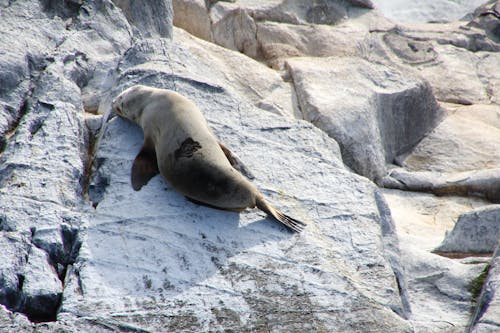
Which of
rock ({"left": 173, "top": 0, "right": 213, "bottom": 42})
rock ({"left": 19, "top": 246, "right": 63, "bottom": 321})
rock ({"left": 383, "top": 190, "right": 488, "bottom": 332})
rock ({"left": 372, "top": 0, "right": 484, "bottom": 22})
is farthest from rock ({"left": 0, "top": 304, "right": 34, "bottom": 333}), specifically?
rock ({"left": 372, "top": 0, "right": 484, "bottom": 22})

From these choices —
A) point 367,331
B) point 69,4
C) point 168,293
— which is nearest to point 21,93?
point 69,4

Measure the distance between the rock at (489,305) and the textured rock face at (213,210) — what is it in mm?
15

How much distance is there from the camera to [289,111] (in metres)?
8.36

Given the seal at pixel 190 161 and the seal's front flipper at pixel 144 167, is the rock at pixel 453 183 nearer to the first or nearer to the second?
the seal at pixel 190 161

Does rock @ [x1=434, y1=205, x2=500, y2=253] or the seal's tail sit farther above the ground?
the seal's tail

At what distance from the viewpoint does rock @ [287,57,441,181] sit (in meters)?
8.12

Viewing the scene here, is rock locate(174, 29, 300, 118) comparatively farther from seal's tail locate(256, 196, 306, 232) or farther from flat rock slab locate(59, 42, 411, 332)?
seal's tail locate(256, 196, 306, 232)

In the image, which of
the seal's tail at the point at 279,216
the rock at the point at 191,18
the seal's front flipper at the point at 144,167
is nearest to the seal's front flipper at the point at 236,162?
the seal's tail at the point at 279,216

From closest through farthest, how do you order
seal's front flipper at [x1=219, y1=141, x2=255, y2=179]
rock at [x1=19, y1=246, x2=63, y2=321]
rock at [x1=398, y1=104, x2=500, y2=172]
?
rock at [x1=19, y1=246, x2=63, y2=321] → seal's front flipper at [x1=219, y1=141, x2=255, y2=179] → rock at [x1=398, y1=104, x2=500, y2=172]

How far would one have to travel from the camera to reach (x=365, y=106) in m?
8.46

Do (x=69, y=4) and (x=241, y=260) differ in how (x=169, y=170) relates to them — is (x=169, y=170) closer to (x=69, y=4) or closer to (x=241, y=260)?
(x=241, y=260)

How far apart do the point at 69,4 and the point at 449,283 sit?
16.6ft

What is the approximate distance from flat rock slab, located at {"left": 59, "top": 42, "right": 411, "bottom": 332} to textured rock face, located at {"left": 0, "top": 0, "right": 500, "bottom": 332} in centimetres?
1

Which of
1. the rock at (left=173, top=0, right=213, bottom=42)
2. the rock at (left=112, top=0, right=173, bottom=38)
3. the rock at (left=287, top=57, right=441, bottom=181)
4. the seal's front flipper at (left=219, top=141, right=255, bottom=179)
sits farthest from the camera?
the rock at (left=173, top=0, right=213, bottom=42)
